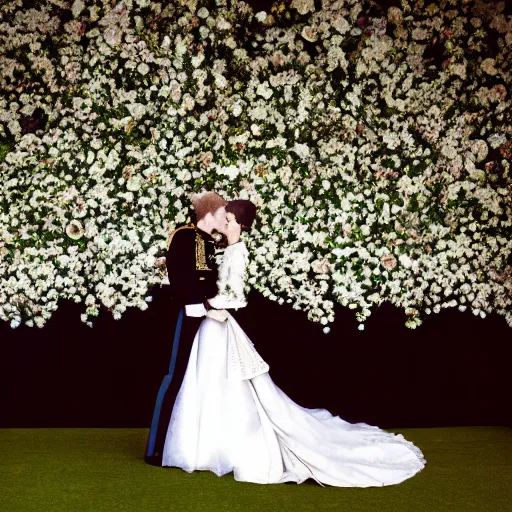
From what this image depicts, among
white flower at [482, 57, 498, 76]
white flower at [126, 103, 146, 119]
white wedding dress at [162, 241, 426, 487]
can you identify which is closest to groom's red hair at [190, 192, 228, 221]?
white wedding dress at [162, 241, 426, 487]

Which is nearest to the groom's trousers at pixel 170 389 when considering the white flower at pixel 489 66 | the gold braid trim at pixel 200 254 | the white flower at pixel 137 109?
the gold braid trim at pixel 200 254

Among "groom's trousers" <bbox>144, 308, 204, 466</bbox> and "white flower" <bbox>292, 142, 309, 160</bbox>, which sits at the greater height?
"white flower" <bbox>292, 142, 309, 160</bbox>

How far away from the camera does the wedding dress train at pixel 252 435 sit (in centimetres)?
334

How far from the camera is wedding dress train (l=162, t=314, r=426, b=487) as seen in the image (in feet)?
11.0

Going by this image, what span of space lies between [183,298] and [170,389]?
18.5 inches

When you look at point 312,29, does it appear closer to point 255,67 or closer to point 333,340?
point 255,67

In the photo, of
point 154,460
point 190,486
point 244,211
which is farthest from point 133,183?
point 190,486

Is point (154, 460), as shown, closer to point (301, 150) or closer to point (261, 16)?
point (301, 150)

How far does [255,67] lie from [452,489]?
113 inches

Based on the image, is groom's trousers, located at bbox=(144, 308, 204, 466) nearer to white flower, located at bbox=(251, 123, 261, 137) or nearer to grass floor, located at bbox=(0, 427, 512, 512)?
grass floor, located at bbox=(0, 427, 512, 512)

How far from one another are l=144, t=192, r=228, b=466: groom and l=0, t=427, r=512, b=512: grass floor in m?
0.21

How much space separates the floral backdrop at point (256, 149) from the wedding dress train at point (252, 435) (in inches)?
45.6

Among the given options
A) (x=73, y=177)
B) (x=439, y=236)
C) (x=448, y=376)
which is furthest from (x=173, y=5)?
(x=448, y=376)

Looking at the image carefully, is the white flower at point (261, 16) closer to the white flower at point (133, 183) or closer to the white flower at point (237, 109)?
the white flower at point (237, 109)
